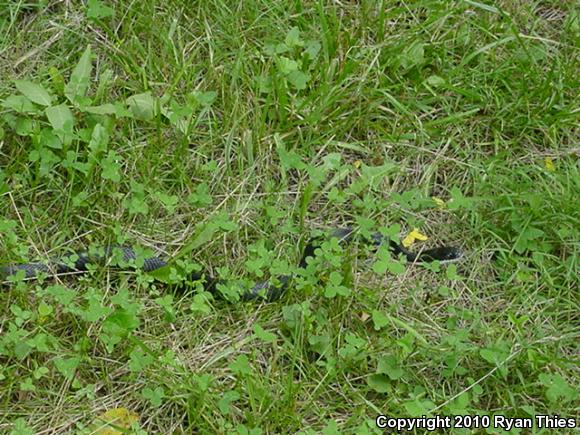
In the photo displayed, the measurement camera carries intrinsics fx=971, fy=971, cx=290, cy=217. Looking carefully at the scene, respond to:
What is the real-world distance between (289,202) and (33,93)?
114 cm

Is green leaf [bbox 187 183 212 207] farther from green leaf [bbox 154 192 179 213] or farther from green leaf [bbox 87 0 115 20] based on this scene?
green leaf [bbox 87 0 115 20]

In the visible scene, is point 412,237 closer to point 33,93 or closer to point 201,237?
point 201,237

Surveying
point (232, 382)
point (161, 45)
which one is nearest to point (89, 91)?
point (161, 45)

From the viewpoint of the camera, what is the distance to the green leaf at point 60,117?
12.8 feet

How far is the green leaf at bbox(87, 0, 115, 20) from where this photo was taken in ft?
13.9

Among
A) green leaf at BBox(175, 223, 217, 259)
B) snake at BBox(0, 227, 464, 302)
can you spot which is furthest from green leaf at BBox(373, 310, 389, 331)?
green leaf at BBox(175, 223, 217, 259)

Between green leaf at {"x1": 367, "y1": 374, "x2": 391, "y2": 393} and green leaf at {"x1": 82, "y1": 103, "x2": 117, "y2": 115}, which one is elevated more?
green leaf at {"x1": 82, "y1": 103, "x2": 117, "y2": 115}

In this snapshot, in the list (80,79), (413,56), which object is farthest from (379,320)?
(80,79)

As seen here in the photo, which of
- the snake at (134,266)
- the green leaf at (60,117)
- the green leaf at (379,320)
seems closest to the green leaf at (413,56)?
the snake at (134,266)

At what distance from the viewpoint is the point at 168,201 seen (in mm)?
3836

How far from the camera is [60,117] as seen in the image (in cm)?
393

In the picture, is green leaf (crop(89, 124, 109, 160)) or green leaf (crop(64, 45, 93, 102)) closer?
green leaf (crop(89, 124, 109, 160))

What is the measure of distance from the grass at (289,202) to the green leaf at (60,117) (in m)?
0.01

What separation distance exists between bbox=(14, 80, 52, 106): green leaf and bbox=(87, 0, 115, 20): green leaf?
469 millimetres
